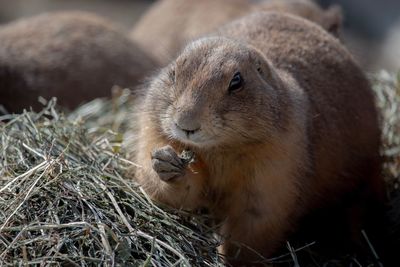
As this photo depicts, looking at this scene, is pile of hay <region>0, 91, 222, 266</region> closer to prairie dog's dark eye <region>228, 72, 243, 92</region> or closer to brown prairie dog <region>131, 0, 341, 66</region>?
prairie dog's dark eye <region>228, 72, 243, 92</region>

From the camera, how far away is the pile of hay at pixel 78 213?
4.78m

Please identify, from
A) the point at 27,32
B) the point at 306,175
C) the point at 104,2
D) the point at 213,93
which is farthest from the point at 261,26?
the point at 104,2

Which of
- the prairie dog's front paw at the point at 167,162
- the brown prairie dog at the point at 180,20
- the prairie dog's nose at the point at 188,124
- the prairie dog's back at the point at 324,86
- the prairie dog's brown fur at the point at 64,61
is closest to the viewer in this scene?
the prairie dog's nose at the point at 188,124

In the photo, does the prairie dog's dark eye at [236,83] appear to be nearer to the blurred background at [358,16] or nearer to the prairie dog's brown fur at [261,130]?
the prairie dog's brown fur at [261,130]

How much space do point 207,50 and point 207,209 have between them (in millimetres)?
1083

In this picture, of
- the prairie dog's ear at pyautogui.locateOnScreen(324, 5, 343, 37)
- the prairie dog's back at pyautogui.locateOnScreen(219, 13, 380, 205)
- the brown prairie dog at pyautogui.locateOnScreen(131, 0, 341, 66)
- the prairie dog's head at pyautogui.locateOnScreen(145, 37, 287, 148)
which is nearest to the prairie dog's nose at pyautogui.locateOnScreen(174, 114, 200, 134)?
the prairie dog's head at pyautogui.locateOnScreen(145, 37, 287, 148)

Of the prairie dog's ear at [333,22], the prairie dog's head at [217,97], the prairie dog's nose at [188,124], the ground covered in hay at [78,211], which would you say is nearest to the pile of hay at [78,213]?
the ground covered in hay at [78,211]

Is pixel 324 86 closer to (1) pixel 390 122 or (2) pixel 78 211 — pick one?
(1) pixel 390 122

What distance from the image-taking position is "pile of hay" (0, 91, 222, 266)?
4.78 meters

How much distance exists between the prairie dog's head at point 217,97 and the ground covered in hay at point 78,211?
0.56m

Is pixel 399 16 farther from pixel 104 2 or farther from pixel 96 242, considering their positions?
pixel 96 242

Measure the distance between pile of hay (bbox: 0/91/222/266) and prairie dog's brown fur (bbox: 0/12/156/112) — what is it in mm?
2009

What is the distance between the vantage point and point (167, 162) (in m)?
4.96

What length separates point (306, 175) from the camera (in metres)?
5.59
